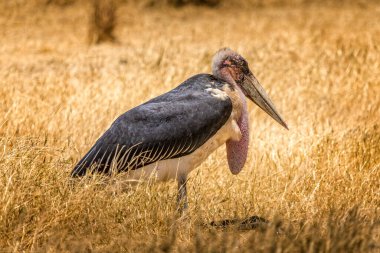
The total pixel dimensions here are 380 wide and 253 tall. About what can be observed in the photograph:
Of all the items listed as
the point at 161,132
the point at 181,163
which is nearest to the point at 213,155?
the point at 181,163

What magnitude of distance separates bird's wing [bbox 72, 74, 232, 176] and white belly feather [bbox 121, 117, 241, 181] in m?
0.04

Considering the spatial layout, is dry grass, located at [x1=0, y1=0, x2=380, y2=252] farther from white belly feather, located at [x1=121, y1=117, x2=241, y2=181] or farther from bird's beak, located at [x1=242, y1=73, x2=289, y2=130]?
bird's beak, located at [x1=242, y1=73, x2=289, y2=130]

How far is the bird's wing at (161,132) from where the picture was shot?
17.4 ft

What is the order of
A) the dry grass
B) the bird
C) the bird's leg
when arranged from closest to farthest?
the dry grass, the bird's leg, the bird

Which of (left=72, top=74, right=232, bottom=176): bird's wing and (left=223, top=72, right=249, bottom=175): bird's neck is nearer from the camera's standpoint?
(left=72, top=74, right=232, bottom=176): bird's wing

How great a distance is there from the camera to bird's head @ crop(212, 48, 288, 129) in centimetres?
573

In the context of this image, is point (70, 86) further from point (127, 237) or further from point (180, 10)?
point (180, 10)

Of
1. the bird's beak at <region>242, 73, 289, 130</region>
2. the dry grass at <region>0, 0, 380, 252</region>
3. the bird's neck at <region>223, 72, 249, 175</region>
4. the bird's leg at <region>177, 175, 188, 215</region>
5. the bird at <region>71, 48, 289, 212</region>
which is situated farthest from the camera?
the bird's beak at <region>242, 73, 289, 130</region>

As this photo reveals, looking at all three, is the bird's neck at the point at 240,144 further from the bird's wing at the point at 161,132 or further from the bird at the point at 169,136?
the bird's wing at the point at 161,132

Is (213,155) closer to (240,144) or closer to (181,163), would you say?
(240,144)

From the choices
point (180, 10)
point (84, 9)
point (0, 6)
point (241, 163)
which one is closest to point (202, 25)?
point (180, 10)

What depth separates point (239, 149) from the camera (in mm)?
5781

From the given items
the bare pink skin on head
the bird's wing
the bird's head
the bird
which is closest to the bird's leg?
the bird

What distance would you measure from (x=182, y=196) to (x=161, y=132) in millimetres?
368
